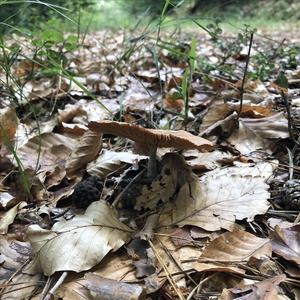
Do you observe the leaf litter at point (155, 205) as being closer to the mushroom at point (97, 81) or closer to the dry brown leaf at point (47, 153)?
A: the dry brown leaf at point (47, 153)

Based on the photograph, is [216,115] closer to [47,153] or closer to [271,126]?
[271,126]

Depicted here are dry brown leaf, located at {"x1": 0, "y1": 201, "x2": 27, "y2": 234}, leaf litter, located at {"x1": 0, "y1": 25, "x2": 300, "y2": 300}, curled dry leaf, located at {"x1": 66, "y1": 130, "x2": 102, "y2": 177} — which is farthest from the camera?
curled dry leaf, located at {"x1": 66, "y1": 130, "x2": 102, "y2": 177}

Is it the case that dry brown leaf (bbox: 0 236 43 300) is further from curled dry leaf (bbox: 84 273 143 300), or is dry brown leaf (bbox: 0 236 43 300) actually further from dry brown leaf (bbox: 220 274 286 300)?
dry brown leaf (bbox: 220 274 286 300)

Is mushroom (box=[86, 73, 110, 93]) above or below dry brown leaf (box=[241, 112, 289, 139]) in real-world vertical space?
above

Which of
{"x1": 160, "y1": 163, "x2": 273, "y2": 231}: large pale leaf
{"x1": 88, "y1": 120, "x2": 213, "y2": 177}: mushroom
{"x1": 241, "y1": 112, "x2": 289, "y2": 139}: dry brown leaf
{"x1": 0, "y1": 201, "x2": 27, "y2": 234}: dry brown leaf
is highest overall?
{"x1": 88, "y1": 120, "x2": 213, "y2": 177}: mushroom

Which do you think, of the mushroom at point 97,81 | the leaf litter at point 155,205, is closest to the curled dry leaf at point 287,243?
the leaf litter at point 155,205

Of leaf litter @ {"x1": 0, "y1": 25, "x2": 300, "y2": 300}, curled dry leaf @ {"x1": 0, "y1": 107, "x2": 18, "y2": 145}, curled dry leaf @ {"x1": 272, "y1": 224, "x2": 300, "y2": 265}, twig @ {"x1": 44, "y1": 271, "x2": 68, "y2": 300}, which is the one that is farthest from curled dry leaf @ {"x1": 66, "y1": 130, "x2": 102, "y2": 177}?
curled dry leaf @ {"x1": 272, "y1": 224, "x2": 300, "y2": 265}

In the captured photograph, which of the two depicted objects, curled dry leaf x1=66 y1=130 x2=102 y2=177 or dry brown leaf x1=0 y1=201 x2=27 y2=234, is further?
curled dry leaf x1=66 y1=130 x2=102 y2=177
